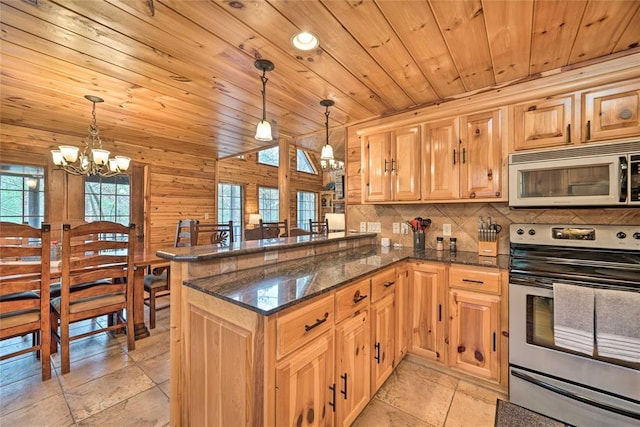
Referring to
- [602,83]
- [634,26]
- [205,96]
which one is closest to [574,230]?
[602,83]

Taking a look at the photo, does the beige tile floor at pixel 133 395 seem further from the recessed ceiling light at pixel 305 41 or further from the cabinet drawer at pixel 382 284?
the recessed ceiling light at pixel 305 41

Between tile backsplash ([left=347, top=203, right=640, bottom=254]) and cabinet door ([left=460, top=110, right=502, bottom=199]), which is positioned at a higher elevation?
cabinet door ([left=460, top=110, right=502, bottom=199])

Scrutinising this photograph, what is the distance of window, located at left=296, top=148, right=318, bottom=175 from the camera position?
8.78 meters

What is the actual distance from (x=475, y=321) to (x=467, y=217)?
96 cm

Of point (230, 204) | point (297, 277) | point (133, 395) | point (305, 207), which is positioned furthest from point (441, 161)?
point (305, 207)

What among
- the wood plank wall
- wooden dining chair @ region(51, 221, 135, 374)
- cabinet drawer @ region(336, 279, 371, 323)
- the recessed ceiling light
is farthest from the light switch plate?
the wood plank wall

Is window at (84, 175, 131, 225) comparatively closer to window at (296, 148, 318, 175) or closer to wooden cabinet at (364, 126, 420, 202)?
wooden cabinet at (364, 126, 420, 202)

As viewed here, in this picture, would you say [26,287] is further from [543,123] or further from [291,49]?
[543,123]

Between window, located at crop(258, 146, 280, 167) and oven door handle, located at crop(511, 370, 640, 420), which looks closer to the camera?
oven door handle, located at crop(511, 370, 640, 420)

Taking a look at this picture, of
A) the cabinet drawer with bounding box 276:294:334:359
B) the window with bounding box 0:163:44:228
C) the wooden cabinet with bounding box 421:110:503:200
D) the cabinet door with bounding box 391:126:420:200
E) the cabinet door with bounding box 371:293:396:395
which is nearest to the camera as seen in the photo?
the cabinet drawer with bounding box 276:294:334:359

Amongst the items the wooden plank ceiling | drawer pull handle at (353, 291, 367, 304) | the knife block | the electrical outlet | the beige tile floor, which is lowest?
the beige tile floor

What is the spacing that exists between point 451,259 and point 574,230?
0.79 meters

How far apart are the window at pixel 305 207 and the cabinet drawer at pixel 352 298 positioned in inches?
279

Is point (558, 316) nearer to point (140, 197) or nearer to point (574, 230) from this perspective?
point (574, 230)
